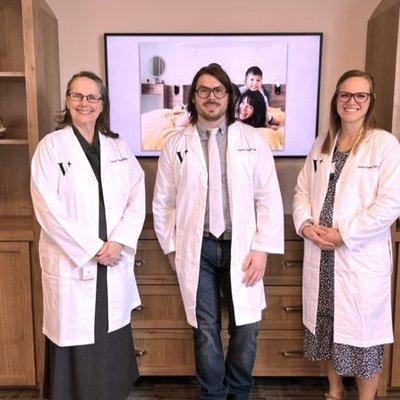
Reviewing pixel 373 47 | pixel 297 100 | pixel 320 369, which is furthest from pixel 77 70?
pixel 320 369

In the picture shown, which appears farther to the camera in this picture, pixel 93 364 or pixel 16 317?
pixel 16 317

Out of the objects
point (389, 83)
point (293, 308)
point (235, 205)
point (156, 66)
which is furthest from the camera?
point (156, 66)

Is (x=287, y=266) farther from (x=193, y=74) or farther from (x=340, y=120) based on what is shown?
(x=193, y=74)

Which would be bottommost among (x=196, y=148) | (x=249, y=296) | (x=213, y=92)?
(x=249, y=296)

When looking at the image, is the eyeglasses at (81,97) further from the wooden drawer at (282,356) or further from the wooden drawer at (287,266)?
the wooden drawer at (282,356)

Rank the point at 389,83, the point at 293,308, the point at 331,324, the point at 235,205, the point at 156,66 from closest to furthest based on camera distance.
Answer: the point at 235,205, the point at 331,324, the point at 389,83, the point at 293,308, the point at 156,66

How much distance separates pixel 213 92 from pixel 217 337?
1.11 m

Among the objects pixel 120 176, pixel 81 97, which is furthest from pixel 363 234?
pixel 81 97

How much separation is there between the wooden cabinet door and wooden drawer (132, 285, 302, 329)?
0.55 meters

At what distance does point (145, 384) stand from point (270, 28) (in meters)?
2.11

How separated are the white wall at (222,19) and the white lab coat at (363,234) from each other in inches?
35.6

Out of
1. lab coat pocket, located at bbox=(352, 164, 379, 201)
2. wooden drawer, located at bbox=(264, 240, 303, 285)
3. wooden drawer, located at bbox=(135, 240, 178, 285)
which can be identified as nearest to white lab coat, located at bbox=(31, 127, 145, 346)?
wooden drawer, located at bbox=(135, 240, 178, 285)

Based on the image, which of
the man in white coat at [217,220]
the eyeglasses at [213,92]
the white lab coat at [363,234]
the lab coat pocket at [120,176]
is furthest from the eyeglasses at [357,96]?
the lab coat pocket at [120,176]

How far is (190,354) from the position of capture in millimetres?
2500
